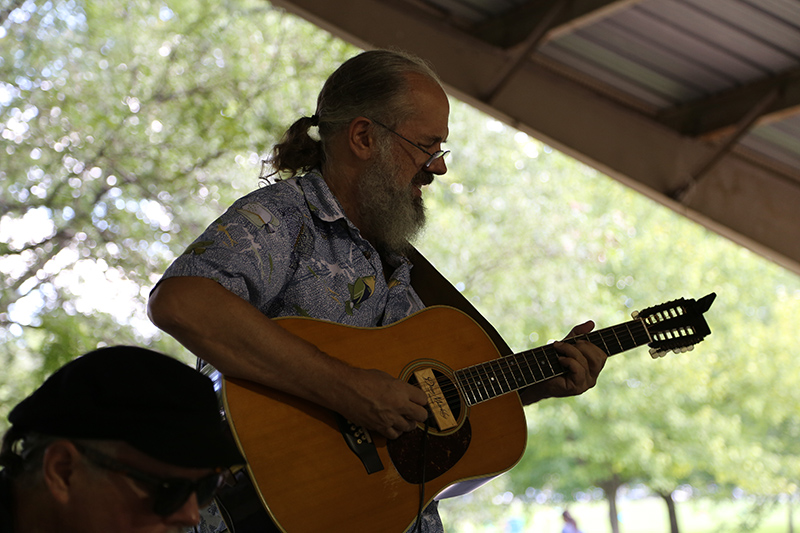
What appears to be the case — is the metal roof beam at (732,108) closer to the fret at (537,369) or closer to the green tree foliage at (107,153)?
the fret at (537,369)

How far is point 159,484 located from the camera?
112 cm

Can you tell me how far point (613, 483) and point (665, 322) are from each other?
583 inches

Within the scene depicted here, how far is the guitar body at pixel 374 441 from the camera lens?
174 centimetres

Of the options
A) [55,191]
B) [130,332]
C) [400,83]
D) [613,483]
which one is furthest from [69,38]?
[613,483]

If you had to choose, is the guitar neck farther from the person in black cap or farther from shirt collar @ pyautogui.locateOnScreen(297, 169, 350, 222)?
the person in black cap

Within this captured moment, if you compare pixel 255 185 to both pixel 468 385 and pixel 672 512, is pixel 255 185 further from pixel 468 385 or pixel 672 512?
pixel 672 512

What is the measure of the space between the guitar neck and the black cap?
3.57 ft

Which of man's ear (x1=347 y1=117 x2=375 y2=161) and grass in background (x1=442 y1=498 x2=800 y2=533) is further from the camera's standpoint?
grass in background (x1=442 y1=498 x2=800 y2=533)

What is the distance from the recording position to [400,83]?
7.77 ft

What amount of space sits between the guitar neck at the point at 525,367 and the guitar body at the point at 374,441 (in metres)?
0.03

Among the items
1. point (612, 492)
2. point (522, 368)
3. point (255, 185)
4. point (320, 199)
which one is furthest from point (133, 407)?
point (612, 492)

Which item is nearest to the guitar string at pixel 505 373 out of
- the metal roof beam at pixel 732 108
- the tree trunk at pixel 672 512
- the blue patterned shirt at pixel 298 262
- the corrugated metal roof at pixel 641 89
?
the blue patterned shirt at pixel 298 262

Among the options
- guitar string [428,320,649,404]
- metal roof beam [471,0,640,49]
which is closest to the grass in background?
metal roof beam [471,0,640,49]

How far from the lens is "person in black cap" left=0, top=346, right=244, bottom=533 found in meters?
1.10
